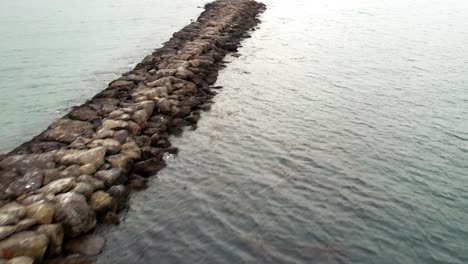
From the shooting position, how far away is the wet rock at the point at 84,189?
1382cm

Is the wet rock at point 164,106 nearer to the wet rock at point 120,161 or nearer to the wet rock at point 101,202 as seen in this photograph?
the wet rock at point 120,161

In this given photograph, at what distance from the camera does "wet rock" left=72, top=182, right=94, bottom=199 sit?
45.3 feet

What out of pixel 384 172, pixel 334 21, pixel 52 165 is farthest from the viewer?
pixel 334 21

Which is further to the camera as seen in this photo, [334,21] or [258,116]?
[334,21]

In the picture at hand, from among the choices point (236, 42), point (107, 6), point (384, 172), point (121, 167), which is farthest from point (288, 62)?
point (107, 6)

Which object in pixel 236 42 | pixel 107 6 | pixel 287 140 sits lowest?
pixel 107 6

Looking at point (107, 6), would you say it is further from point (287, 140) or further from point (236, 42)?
point (287, 140)

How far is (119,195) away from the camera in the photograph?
14.5 meters

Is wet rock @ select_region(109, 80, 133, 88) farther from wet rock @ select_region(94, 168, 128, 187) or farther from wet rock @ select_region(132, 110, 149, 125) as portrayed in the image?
wet rock @ select_region(94, 168, 128, 187)

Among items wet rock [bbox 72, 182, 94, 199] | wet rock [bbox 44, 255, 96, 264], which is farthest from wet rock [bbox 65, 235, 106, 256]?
wet rock [bbox 72, 182, 94, 199]

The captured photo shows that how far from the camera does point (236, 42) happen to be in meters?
40.5

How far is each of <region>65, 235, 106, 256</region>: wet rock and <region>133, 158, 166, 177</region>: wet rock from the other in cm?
417

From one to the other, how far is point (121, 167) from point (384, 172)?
10713mm

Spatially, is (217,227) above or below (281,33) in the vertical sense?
above
